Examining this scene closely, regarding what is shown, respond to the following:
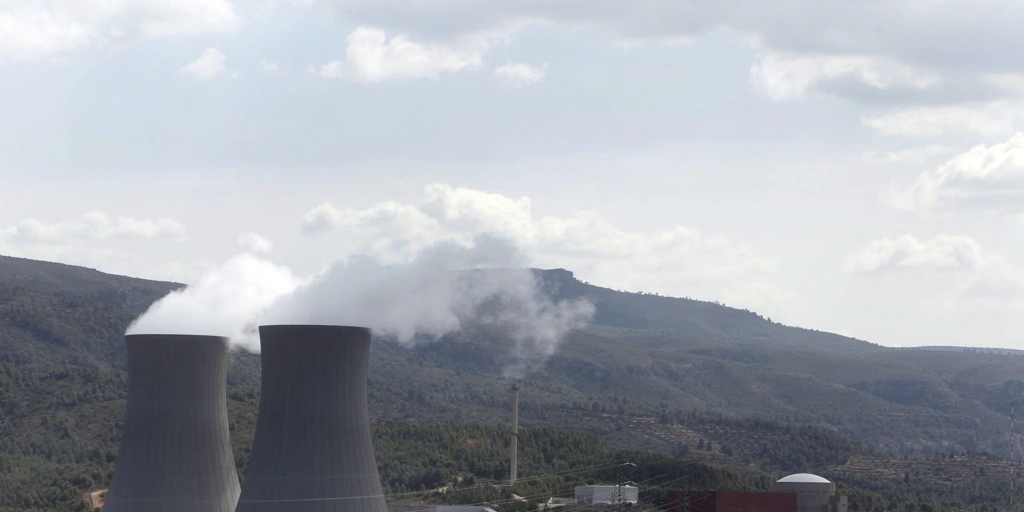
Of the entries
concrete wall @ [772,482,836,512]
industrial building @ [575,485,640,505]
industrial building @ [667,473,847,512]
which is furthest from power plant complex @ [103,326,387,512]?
concrete wall @ [772,482,836,512]

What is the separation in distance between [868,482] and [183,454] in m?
83.1

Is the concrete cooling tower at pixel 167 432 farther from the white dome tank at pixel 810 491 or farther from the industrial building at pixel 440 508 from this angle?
the white dome tank at pixel 810 491

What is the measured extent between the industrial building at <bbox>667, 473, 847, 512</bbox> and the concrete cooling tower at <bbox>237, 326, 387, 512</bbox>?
2374cm

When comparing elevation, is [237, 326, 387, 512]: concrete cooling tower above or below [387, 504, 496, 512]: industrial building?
above

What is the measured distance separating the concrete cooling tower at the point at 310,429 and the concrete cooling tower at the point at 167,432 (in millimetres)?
4515

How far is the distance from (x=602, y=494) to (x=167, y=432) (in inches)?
993

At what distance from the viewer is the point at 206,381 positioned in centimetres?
5109

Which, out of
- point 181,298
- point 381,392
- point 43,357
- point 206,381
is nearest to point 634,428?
point 381,392

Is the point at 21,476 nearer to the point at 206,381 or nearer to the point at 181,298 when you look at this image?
the point at 181,298

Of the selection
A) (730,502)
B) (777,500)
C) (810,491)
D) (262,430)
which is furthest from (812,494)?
(262,430)

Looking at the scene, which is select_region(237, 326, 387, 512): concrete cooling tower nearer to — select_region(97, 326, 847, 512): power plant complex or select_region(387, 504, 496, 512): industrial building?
select_region(97, 326, 847, 512): power plant complex

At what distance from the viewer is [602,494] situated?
2717 inches

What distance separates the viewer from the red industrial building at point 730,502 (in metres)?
65.2

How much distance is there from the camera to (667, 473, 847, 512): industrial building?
6550cm
